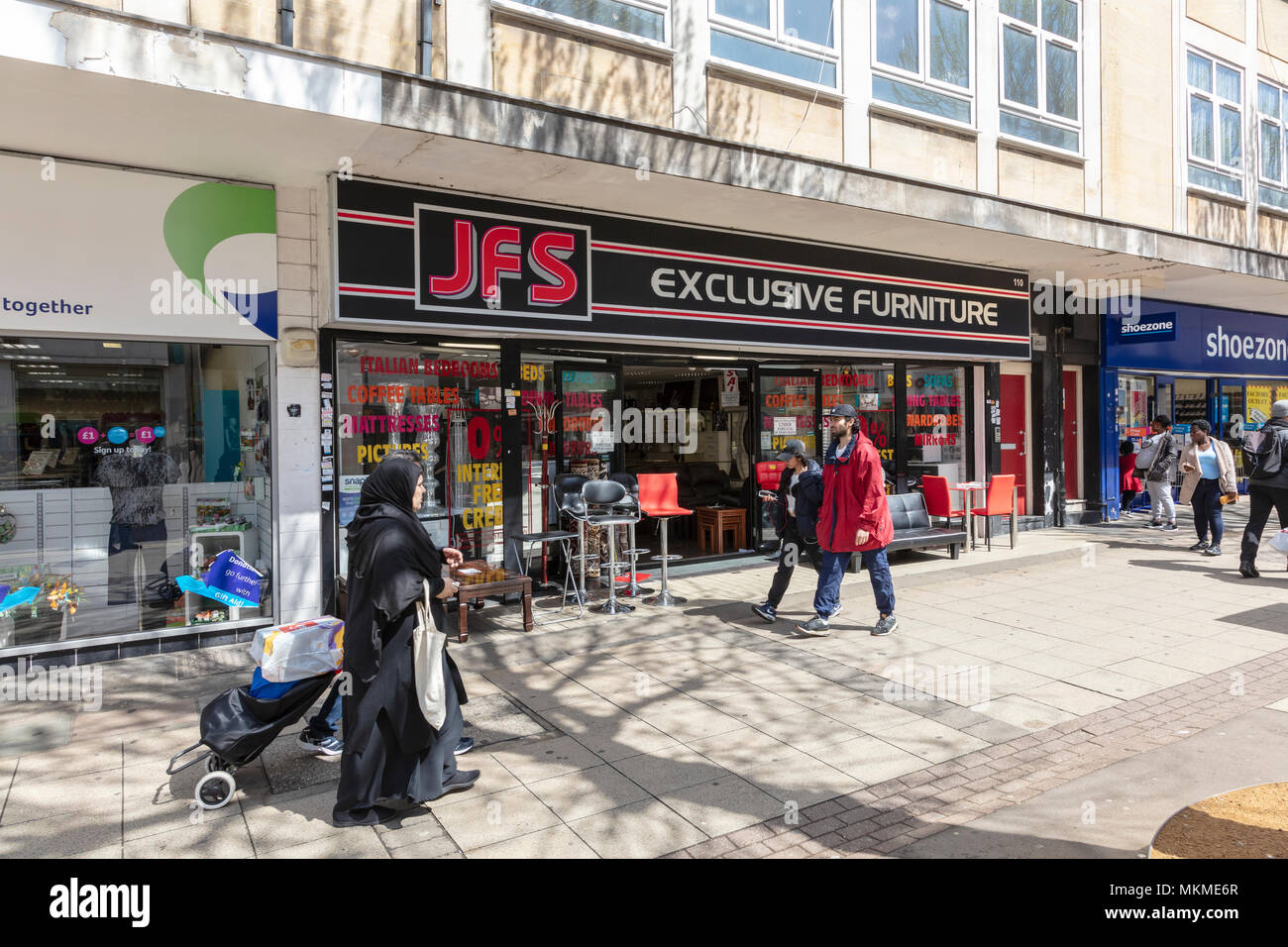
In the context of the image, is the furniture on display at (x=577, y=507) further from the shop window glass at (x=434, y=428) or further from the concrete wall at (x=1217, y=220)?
the concrete wall at (x=1217, y=220)

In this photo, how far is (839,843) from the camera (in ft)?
12.4

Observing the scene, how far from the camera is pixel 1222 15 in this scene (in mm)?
13758

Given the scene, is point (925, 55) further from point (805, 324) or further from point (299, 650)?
point (299, 650)

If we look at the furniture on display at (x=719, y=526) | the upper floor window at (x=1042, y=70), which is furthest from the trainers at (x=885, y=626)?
the upper floor window at (x=1042, y=70)

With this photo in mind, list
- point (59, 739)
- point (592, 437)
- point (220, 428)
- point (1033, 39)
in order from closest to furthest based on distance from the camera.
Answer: point (59, 739), point (220, 428), point (592, 437), point (1033, 39)

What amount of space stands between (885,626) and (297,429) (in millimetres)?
5374

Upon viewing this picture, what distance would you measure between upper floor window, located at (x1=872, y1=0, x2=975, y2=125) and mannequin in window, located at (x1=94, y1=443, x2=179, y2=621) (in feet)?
27.2

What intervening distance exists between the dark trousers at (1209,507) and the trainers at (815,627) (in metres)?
7.08

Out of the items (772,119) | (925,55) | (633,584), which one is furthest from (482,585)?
(925,55)

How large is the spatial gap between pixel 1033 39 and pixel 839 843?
11.3m

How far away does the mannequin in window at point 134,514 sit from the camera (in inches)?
271

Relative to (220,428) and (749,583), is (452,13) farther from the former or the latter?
(749,583)

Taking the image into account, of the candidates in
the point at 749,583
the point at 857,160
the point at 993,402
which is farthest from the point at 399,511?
the point at 993,402

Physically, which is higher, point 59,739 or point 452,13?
point 452,13
